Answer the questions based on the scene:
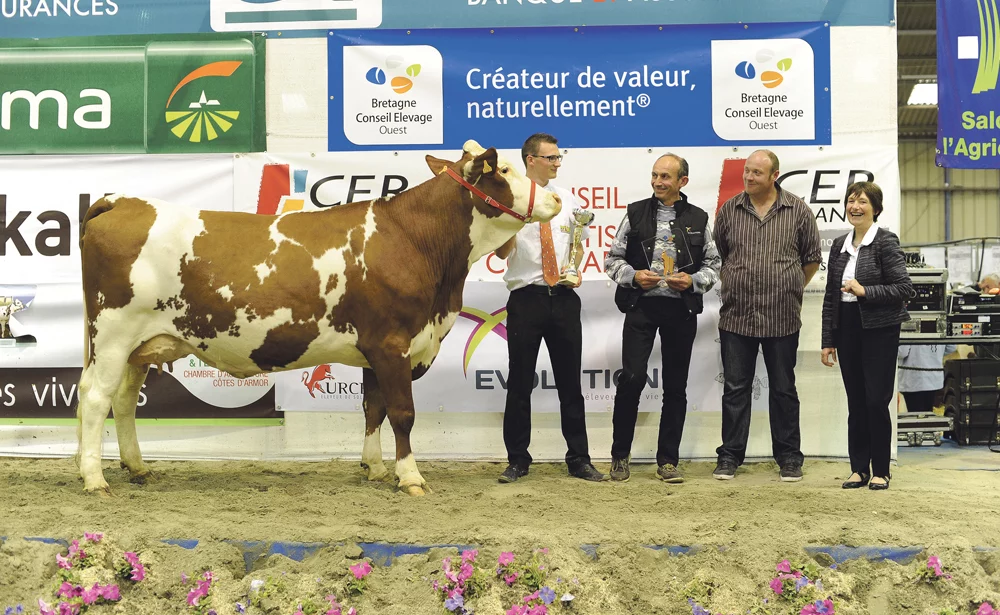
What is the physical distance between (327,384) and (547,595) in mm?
3370

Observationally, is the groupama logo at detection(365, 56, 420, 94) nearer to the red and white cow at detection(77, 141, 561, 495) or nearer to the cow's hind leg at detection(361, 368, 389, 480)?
the red and white cow at detection(77, 141, 561, 495)

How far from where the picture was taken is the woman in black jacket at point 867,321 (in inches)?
206

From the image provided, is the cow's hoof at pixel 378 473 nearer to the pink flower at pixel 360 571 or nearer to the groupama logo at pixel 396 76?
the pink flower at pixel 360 571

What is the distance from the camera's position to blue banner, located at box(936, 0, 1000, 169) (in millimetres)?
6664

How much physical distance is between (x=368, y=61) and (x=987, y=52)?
444 centimetres

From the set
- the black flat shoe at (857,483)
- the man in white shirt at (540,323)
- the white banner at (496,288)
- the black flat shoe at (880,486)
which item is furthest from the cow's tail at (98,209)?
the black flat shoe at (880,486)

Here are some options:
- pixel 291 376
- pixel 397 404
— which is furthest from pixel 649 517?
pixel 291 376

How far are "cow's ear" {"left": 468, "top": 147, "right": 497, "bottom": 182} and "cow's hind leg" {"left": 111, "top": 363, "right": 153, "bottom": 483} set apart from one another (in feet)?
7.50

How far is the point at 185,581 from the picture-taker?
152 inches

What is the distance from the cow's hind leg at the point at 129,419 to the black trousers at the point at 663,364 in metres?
2.90

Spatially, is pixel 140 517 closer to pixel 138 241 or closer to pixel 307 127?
pixel 138 241

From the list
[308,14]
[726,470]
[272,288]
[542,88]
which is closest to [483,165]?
[272,288]

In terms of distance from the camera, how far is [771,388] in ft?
18.9

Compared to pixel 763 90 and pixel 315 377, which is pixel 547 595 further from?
pixel 763 90
